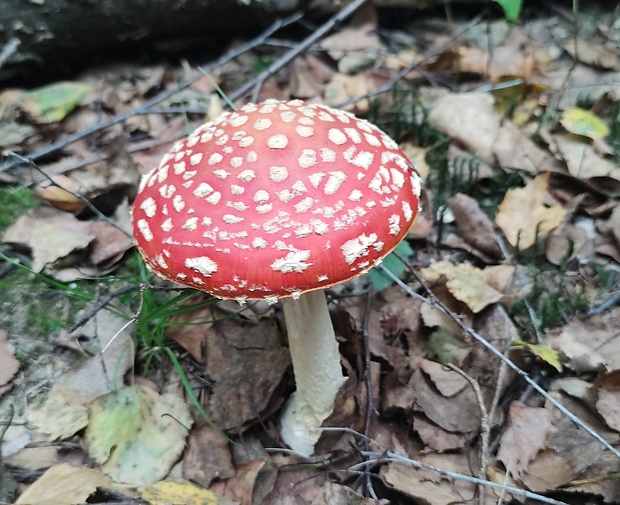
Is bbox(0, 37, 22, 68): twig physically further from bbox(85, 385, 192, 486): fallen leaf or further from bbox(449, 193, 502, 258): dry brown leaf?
bbox(449, 193, 502, 258): dry brown leaf

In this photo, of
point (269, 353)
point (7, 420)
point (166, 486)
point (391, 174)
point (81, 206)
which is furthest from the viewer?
point (81, 206)

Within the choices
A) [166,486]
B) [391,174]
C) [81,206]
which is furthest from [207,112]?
[166,486]

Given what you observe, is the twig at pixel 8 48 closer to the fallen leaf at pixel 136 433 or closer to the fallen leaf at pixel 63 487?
the fallen leaf at pixel 136 433

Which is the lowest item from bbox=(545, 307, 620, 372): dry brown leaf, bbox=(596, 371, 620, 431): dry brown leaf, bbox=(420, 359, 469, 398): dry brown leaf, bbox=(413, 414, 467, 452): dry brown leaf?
bbox=(413, 414, 467, 452): dry brown leaf

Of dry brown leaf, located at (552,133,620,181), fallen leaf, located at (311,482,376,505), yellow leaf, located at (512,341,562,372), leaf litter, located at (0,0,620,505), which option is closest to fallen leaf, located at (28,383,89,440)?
leaf litter, located at (0,0,620,505)

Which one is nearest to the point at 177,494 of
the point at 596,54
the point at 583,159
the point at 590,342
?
the point at 590,342

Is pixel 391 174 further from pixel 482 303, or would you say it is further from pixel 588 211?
Result: pixel 588 211

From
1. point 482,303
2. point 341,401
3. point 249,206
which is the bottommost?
point 341,401

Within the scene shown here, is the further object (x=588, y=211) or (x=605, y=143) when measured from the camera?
(x=605, y=143)
